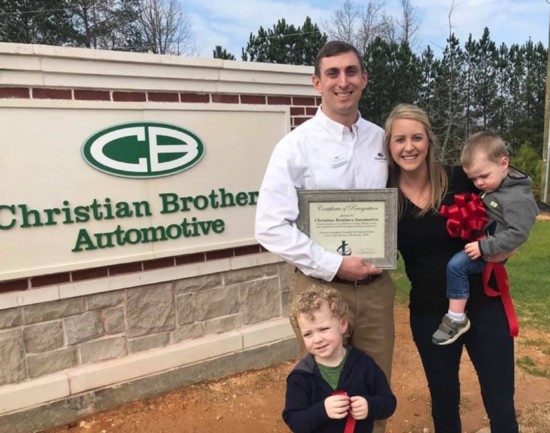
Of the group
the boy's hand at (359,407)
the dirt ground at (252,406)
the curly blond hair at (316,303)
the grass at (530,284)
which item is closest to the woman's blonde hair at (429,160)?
the curly blond hair at (316,303)

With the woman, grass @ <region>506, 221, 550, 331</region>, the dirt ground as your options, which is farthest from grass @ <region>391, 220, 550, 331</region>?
the woman

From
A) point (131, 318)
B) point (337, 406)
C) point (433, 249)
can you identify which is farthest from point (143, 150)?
point (337, 406)

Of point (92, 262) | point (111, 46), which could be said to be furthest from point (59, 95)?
point (111, 46)

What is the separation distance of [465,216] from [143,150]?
2335 mm

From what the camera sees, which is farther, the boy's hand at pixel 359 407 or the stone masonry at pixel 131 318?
the stone masonry at pixel 131 318

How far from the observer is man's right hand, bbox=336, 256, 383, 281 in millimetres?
2295

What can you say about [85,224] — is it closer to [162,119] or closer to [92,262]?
[92,262]

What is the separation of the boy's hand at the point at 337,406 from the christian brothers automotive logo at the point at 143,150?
2.37 meters

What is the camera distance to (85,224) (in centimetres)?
357

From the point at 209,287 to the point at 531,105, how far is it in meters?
28.5

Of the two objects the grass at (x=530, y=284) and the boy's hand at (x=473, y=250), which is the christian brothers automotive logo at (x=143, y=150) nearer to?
the boy's hand at (x=473, y=250)

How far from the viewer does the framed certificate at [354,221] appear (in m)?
2.33

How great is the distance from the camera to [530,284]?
697cm

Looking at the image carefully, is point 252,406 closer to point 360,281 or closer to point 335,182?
point 360,281
